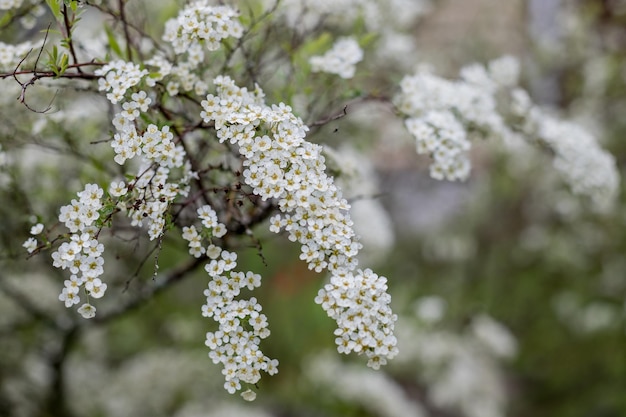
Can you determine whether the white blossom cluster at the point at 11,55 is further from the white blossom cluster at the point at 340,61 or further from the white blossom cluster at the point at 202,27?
the white blossom cluster at the point at 340,61

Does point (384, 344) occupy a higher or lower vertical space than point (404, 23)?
lower

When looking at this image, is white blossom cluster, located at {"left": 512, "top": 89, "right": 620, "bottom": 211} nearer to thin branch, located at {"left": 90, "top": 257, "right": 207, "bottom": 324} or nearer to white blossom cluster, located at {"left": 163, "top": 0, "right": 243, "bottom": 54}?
white blossom cluster, located at {"left": 163, "top": 0, "right": 243, "bottom": 54}

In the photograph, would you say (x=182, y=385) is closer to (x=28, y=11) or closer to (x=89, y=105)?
(x=89, y=105)

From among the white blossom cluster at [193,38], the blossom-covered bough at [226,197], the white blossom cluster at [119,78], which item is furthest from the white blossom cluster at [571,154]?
the white blossom cluster at [119,78]

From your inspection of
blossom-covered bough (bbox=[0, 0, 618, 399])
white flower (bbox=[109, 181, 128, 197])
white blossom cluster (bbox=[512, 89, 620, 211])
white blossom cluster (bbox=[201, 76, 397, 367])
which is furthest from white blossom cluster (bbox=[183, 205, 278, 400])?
white blossom cluster (bbox=[512, 89, 620, 211])

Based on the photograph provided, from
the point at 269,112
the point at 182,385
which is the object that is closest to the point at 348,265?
the point at 269,112
